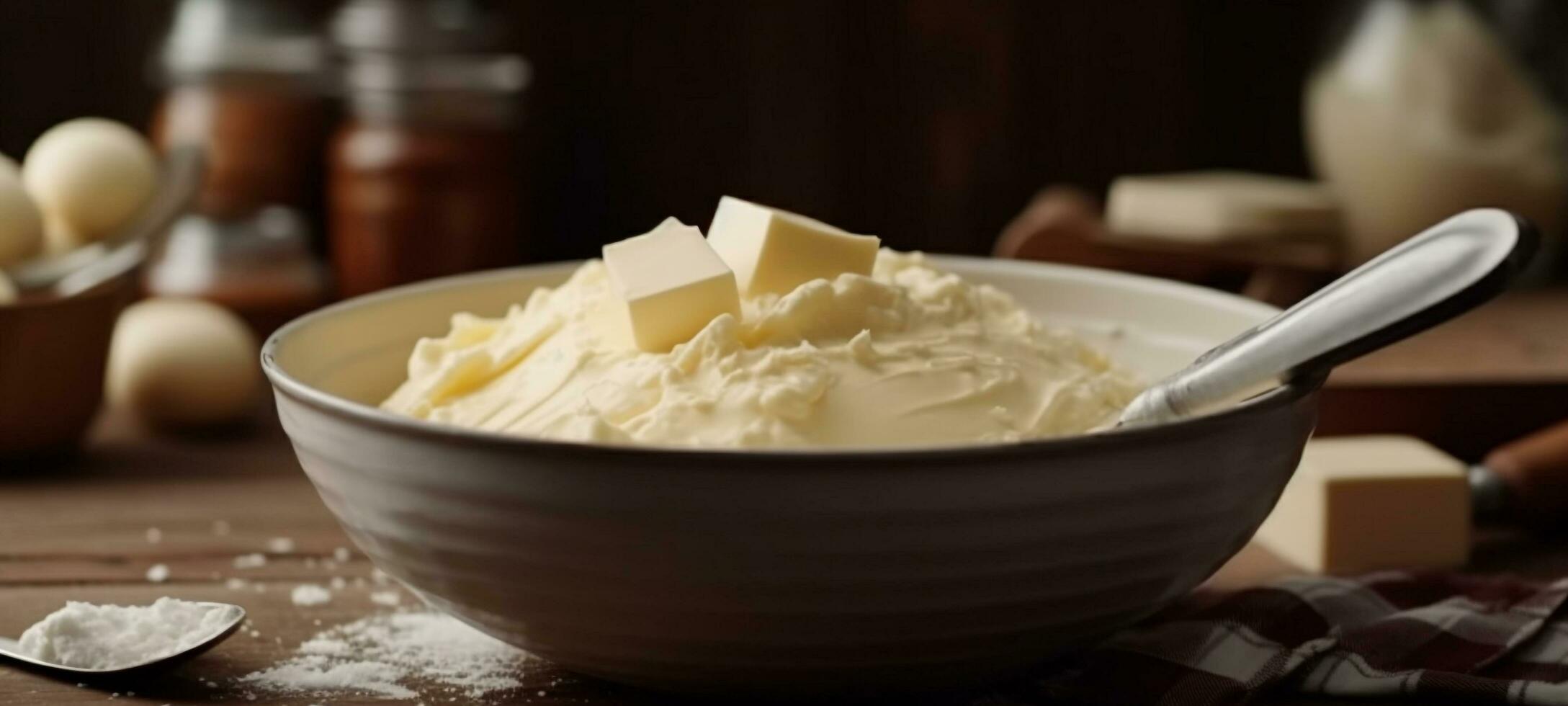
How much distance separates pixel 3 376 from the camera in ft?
4.13

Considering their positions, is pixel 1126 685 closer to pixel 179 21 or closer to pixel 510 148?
pixel 510 148

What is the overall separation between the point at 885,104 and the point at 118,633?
1.34 m

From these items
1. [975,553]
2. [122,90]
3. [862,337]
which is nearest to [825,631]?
[975,553]

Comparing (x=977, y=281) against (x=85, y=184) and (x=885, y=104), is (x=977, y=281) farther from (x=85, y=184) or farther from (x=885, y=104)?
(x=885, y=104)

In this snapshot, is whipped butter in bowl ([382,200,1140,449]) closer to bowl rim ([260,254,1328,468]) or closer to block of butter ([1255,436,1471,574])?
bowl rim ([260,254,1328,468])

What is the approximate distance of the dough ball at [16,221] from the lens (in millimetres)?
1274

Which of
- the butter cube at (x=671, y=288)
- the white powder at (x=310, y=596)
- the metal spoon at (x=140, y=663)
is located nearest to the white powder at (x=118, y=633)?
the metal spoon at (x=140, y=663)

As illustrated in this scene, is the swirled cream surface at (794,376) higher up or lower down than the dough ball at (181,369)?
higher up

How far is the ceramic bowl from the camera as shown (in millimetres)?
659

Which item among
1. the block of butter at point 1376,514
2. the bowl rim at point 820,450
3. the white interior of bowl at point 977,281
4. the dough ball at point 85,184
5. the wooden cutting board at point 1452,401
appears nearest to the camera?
the bowl rim at point 820,450

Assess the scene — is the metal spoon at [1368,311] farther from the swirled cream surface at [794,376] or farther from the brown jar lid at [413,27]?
the brown jar lid at [413,27]

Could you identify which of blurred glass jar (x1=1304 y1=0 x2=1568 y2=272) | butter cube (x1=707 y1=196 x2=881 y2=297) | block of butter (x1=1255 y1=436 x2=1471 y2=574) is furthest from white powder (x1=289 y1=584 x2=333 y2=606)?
blurred glass jar (x1=1304 y1=0 x2=1568 y2=272)

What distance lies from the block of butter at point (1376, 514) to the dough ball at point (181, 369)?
2.97 ft

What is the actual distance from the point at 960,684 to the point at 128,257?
0.88m
